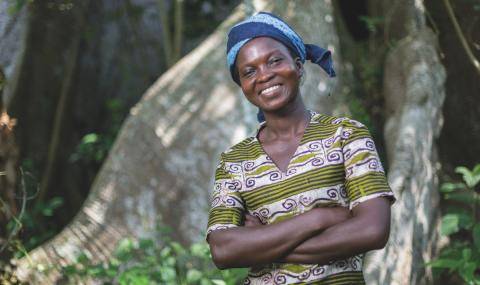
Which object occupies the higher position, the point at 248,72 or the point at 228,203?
the point at 248,72

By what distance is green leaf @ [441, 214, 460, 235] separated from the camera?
13.3 ft

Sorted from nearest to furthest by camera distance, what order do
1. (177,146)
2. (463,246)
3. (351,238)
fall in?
(351,238) < (463,246) < (177,146)

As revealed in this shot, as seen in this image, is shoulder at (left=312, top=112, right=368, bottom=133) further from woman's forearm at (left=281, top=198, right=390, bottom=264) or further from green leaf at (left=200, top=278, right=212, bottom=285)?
green leaf at (left=200, top=278, right=212, bottom=285)

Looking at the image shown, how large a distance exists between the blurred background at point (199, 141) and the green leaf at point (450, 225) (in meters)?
0.01

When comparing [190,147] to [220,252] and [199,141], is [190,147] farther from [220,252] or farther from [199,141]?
[220,252]

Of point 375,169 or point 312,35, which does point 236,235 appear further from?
point 312,35

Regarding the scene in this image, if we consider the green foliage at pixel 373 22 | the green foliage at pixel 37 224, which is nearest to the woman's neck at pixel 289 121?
the green foliage at pixel 37 224

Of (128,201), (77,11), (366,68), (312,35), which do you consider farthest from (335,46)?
(77,11)

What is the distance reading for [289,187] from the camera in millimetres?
2307

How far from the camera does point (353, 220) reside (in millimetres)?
2229

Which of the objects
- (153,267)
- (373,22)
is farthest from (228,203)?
(373,22)

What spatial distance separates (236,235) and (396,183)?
227cm

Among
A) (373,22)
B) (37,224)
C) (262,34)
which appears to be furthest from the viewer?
(37,224)

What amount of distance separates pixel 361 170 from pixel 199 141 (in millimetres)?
2570
